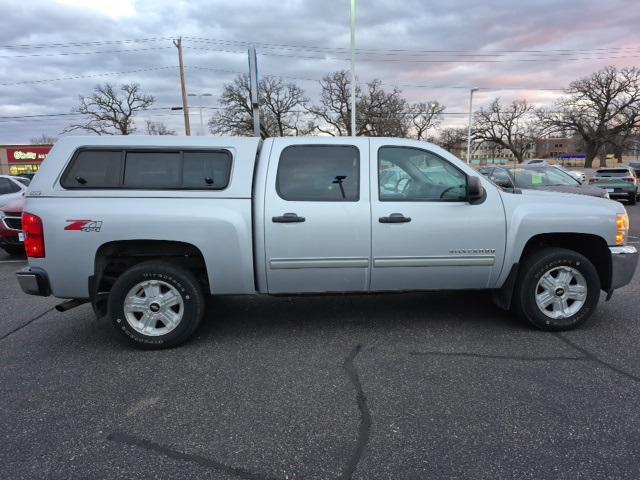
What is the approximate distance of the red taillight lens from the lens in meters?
3.76

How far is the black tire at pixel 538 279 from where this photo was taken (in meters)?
4.28

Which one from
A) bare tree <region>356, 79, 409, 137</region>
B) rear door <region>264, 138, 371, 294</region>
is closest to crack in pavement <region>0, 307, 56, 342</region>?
rear door <region>264, 138, 371, 294</region>

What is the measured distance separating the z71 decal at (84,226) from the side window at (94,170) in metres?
0.33

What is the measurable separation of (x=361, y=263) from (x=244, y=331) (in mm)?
1410

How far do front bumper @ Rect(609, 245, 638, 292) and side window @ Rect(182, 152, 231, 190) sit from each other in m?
3.72

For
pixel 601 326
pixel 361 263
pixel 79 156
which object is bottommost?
pixel 601 326

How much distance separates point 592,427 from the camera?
279 cm

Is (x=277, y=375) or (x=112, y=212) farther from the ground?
(x=112, y=212)

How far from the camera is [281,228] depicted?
13.0ft

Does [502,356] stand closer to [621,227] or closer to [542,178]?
[621,227]

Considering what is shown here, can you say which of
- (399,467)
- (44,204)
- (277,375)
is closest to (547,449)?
(399,467)

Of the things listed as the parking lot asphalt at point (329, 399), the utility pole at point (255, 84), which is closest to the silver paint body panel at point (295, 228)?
the parking lot asphalt at point (329, 399)

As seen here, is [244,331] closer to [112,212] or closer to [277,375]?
[277,375]

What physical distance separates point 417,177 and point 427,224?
18.5 inches
